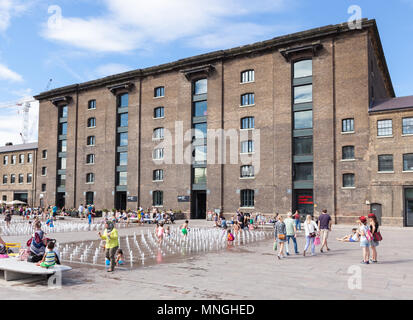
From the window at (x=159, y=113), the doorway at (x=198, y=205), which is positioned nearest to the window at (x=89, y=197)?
the window at (x=159, y=113)

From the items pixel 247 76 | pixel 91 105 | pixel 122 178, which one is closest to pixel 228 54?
Answer: pixel 247 76

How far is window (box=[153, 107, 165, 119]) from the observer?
4758 cm

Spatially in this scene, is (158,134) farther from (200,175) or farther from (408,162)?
(408,162)

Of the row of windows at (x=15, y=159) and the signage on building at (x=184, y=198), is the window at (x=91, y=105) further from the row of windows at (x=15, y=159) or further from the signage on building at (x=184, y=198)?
the signage on building at (x=184, y=198)

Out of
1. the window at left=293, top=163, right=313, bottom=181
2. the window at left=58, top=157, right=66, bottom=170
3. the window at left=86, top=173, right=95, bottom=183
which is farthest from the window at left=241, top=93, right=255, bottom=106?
the window at left=58, top=157, right=66, bottom=170

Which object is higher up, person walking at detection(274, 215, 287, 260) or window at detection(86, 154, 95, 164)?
window at detection(86, 154, 95, 164)

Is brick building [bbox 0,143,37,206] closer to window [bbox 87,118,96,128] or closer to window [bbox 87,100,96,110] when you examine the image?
window [bbox 87,118,96,128]

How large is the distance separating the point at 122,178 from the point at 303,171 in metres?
25.2

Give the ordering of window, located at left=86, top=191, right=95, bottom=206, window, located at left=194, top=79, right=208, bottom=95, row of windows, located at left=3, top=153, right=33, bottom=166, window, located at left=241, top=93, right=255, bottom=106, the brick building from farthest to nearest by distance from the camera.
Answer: row of windows, located at left=3, top=153, right=33, bottom=166
the brick building
window, located at left=86, top=191, right=95, bottom=206
window, located at left=194, top=79, right=208, bottom=95
window, located at left=241, top=93, right=255, bottom=106

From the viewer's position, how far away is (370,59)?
36188mm

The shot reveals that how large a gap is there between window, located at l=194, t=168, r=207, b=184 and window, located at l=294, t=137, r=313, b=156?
37.2 ft

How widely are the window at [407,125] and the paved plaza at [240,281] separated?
68.1 ft

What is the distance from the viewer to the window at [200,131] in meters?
43.9

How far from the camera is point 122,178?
50.7 metres
